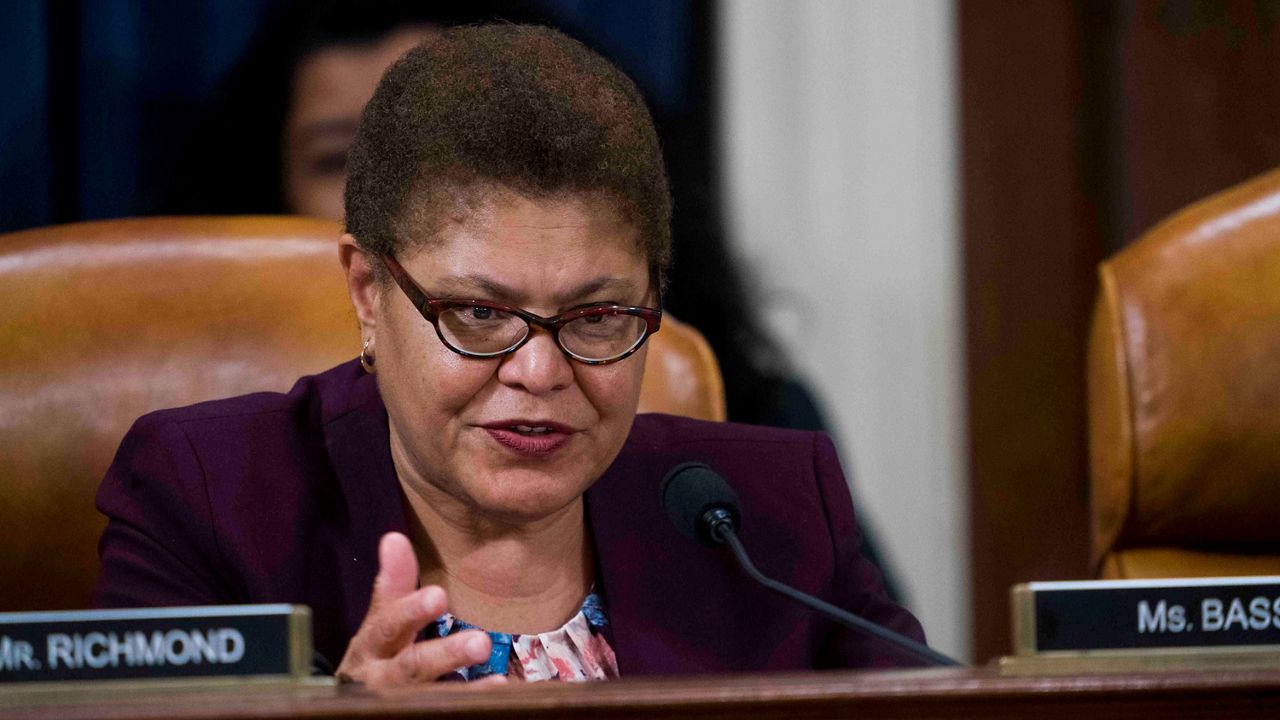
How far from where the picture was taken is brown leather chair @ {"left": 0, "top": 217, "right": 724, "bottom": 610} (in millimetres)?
1429

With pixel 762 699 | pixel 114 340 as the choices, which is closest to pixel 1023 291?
pixel 114 340

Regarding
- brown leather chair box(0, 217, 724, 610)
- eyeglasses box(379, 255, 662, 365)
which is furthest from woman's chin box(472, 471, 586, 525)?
brown leather chair box(0, 217, 724, 610)

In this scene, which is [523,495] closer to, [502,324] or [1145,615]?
[502,324]

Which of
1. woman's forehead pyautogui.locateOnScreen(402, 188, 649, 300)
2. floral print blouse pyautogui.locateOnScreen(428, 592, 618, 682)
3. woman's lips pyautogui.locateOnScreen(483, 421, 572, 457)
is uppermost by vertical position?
woman's forehead pyautogui.locateOnScreen(402, 188, 649, 300)

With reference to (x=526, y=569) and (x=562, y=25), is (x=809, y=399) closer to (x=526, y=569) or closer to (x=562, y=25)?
(x=562, y=25)

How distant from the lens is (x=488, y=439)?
1270 millimetres

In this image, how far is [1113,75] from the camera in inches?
97.5

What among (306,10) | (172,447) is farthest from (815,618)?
(306,10)

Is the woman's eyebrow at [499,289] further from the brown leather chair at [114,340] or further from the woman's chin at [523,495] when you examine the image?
the brown leather chair at [114,340]

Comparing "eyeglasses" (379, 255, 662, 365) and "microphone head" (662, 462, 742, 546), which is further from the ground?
"eyeglasses" (379, 255, 662, 365)

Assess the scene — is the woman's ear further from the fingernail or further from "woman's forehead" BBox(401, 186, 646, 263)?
the fingernail

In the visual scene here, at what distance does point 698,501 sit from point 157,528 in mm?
490

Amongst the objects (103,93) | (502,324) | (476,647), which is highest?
(103,93)

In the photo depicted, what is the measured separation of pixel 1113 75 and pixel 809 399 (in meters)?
0.78
